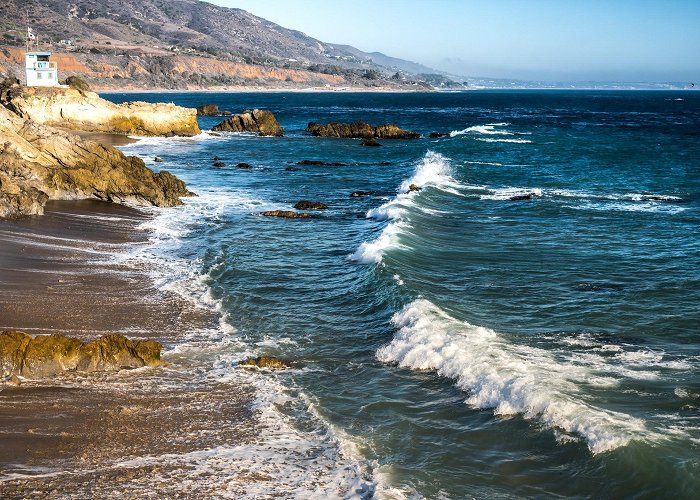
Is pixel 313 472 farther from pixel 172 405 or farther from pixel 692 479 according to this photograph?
pixel 692 479

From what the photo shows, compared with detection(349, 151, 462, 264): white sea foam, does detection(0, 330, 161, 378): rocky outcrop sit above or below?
below

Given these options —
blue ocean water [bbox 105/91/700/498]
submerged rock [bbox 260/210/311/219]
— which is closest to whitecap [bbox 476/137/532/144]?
blue ocean water [bbox 105/91/700/498]

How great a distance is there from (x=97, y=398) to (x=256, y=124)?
62124 millimetres

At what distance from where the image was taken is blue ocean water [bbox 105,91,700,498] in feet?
33.0

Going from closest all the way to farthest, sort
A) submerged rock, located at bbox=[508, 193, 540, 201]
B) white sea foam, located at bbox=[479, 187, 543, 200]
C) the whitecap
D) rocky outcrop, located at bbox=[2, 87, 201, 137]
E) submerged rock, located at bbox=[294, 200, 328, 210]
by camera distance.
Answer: submerged rock, located at bbox=[294, 200, 328, 210] < submerged rock, located at bbox=[508, 193, 540, 201] < white sea foam, located at bbox=[479, 187, 543, 200] < rocky outcrop, located at bbox=[2, 87, 201, 137] < the whitecap

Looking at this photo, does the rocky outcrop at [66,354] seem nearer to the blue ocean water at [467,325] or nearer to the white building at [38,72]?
the blue ocean water at [467,325]

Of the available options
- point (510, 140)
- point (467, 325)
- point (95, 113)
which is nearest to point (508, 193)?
point (467, 325)

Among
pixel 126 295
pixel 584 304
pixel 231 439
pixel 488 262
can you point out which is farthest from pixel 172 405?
pixel 488 262

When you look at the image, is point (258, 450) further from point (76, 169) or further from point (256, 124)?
point (256, 124)

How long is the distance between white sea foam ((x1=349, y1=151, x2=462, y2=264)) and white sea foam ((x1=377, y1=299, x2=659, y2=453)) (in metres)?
5.60

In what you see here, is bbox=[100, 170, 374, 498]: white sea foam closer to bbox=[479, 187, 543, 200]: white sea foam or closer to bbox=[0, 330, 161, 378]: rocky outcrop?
bbox=[0, 330, 161, 378]: rocky outcrop

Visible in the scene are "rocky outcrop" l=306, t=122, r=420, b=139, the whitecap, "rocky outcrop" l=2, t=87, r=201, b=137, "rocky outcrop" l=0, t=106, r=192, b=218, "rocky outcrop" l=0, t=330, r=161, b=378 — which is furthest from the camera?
"rocky outcrop" l=306, t=122, r=420, b=139

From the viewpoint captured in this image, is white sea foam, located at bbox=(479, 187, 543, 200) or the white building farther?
the white building

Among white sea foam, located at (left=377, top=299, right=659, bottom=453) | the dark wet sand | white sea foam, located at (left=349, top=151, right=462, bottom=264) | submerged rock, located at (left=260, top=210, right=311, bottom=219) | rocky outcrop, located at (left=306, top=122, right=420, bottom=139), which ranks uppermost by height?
rocky outcrop, located at (left=306, top=122, right=420, bottom=139)
